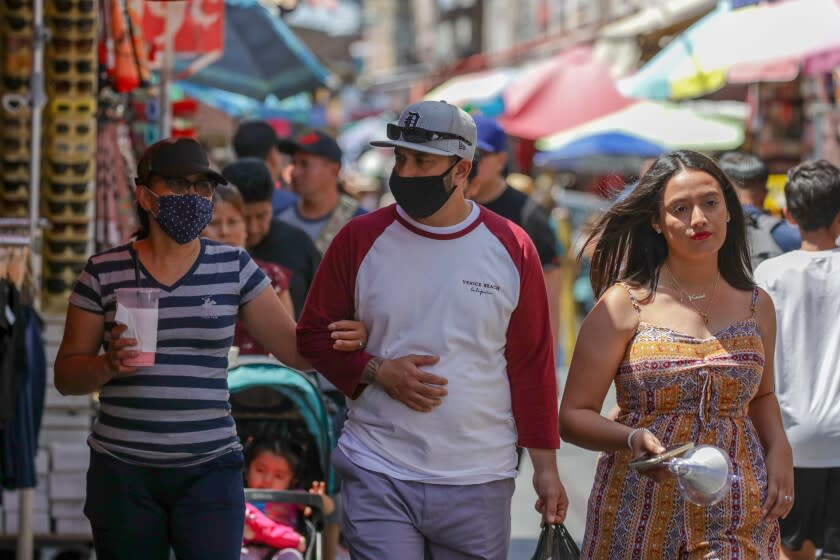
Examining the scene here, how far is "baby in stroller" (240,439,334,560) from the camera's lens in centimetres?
564

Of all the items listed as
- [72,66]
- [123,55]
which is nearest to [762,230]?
[123,55]

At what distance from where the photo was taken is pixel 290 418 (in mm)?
5898

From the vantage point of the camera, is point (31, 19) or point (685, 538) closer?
point (685, 538)

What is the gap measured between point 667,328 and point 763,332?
0.33 metres

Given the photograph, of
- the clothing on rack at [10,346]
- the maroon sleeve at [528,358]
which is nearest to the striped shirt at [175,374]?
the maroon sleeve at [528,358]

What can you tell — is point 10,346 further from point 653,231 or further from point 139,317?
point 653,231

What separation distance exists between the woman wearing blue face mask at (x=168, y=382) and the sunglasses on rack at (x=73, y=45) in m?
4.48

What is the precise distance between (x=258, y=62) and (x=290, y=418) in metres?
8.49

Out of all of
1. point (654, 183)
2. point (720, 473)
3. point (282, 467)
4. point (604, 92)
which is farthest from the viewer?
point (604, 92)

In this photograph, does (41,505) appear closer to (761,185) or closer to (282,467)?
(282,467)

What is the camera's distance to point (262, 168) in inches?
270

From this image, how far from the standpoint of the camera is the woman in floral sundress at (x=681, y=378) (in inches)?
166

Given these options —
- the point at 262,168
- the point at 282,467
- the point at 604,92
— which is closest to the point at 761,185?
the point at 262,168

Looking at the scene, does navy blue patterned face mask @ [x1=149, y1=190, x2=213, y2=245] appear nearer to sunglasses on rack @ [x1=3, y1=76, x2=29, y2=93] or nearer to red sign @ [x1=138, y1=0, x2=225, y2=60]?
sunglasses on rack @ [x1=3, y1=76, x2=29, y2=93]
